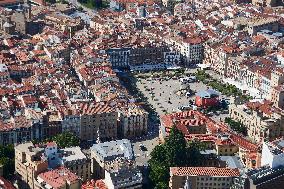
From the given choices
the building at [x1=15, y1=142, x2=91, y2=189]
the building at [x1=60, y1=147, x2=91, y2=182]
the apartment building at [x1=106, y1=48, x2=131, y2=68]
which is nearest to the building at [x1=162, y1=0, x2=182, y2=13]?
the apartment building at [x1=106, y1=48, x2=131, y2=68]

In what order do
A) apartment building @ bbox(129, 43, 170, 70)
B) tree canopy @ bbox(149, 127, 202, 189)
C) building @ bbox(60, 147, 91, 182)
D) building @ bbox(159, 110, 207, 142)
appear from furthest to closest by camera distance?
apartment building @ bbox(129, 43, 170, 70) → building @ bbox(159, 110, 207, 142) → tree canopy @ bbox(149, 127, 202, 189) → building @ bbox(60, 147, 91, 182)

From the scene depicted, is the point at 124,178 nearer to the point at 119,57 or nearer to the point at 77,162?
the point at 77,162

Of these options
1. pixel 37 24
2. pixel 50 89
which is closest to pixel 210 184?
pixel 50 89

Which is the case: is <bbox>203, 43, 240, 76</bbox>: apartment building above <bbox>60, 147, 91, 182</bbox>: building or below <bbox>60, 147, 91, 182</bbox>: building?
above

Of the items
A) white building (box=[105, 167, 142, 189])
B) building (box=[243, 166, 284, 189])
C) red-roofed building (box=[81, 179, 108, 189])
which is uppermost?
building (box=[243, 166, 284, 189])

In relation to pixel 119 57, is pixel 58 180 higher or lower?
lower

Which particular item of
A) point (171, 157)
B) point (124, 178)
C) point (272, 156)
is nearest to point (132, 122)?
point (171, 157)

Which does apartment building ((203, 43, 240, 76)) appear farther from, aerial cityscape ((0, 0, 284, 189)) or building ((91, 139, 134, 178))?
building ((91, 139, 134, 178))
